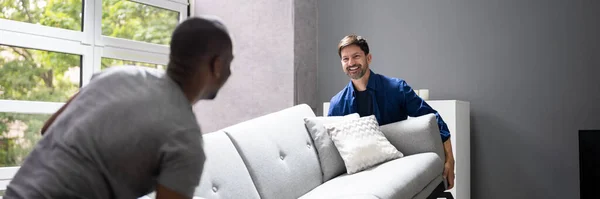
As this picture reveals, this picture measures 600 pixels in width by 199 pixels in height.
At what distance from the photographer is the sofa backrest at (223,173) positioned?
7.29ft

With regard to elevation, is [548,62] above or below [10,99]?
above

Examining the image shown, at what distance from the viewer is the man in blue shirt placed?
346 cm

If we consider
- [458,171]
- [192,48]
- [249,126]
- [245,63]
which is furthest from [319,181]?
[245,63]

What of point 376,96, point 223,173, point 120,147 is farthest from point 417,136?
point 120,147

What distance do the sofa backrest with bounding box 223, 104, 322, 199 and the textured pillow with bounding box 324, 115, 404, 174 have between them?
0.48 ft

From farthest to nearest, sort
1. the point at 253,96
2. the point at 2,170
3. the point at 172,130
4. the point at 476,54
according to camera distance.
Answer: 1. the point at 253,96
2. the point at 476,54
3. the point at 2,170
4. the point at 172,130

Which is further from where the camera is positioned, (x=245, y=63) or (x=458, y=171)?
(x=245, y=63)

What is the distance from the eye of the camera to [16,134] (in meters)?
3.97

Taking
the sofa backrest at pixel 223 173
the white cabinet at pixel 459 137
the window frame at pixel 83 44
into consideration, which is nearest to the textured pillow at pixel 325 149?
the sofa backrest at pixel 223 173

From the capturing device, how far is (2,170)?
12.7 feet

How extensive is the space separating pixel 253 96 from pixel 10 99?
1924 millimetres

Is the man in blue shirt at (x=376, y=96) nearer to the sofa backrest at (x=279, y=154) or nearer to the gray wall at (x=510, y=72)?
the sofa backrest at (x=279, y=154)

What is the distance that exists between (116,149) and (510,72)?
3946 millimetres

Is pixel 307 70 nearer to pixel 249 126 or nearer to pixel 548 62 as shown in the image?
pixel 548 62
